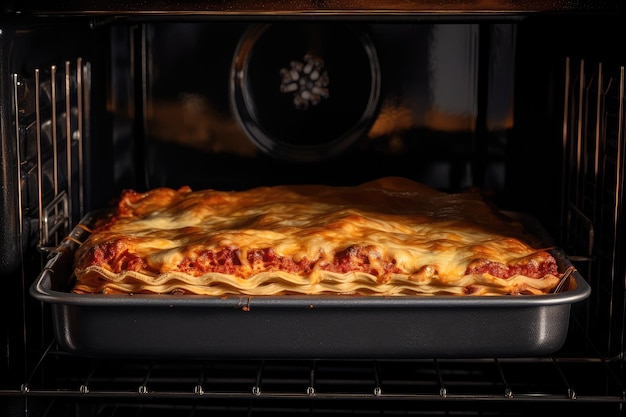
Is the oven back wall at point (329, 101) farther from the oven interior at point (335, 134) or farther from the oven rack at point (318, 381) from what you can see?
the oven rack at point (318, 381)

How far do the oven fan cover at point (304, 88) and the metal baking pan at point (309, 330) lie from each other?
0.49 m

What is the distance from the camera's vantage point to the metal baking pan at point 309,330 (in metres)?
1.18

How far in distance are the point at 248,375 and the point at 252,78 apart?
0.47m

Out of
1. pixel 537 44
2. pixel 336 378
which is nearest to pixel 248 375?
pixel 336 378

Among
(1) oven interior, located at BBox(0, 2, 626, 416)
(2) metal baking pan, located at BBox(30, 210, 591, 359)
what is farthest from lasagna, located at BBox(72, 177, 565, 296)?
(1) oven interior, located at BBox(0, 2, 626, 416)

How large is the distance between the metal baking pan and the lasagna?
29mm

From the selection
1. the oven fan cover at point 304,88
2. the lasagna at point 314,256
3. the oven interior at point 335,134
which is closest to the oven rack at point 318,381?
the oven interior at point 335,134

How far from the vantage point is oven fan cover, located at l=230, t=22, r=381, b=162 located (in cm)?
160

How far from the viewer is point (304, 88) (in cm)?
161

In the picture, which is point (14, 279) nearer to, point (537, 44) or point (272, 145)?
point (272, 145)

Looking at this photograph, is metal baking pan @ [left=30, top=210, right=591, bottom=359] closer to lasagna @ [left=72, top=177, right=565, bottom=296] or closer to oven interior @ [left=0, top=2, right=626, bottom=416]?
lasagna @ [left=72, top=177, right=565, bottom=296]

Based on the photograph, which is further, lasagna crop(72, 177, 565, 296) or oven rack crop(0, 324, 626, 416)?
oven rack crop(0, 324, 626, 416)

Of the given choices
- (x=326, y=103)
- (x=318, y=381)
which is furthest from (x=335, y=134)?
(x=318, y=381)

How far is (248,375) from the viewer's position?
158cm
